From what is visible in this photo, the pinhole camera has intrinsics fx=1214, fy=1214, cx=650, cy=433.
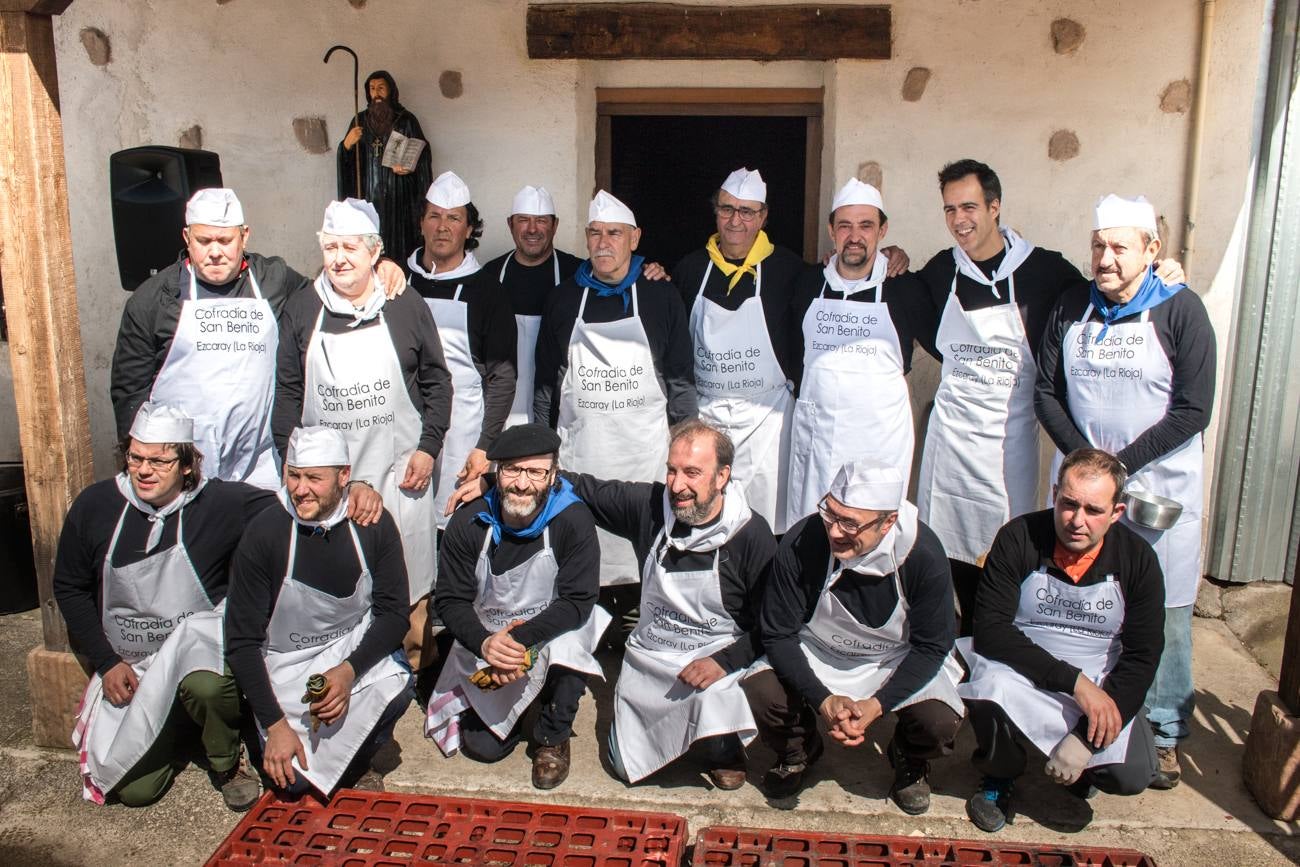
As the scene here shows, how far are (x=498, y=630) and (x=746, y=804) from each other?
95 centimetres

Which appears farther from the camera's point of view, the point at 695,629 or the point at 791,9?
the point at 791,9

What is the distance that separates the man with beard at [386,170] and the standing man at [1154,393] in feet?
9.26

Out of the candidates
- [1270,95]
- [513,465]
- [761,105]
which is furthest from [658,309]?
[1270,95]

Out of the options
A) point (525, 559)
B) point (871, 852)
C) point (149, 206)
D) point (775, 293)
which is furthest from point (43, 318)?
point (871, 852)

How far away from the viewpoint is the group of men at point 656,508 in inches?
141

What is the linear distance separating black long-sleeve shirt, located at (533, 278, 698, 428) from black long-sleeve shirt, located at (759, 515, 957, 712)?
41.4 inches

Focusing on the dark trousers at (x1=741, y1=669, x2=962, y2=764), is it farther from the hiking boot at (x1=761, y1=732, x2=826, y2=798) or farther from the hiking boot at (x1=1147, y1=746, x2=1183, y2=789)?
the hiking boot at (x1=1147, y1=746, x2=1183, y2=789)

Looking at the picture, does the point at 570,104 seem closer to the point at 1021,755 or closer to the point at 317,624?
the point at 317,624

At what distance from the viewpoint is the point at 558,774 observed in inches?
150

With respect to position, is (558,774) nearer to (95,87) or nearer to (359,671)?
(359,671)

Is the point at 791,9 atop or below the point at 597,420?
atop

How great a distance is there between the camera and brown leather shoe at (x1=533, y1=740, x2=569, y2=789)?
3.79 meters

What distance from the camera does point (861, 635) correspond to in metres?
3.63

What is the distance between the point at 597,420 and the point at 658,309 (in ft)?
1.54
